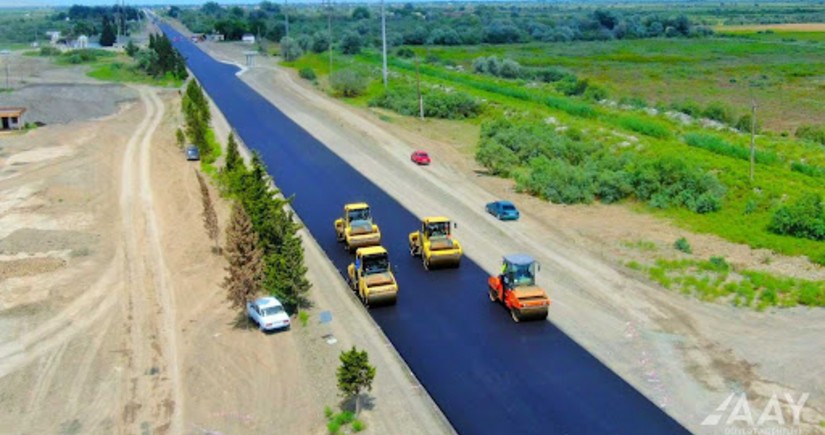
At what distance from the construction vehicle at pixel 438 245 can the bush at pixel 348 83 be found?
62.4 metres

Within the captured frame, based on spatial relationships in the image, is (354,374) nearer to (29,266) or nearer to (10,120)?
(29,266)

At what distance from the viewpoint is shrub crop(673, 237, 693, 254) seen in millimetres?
39125

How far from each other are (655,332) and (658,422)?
6.61 m

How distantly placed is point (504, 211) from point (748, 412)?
71.6 ft

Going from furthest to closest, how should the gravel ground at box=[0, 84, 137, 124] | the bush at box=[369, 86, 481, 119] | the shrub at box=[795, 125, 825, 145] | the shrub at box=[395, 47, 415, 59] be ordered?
the shrub at box=[395, 47, 415, 59] < the gravel ground at box=[0, 84, 137, 124] < the bush at box=[369, 86, 481, 119] < the shrub at box=[795, 125, 825, 145]

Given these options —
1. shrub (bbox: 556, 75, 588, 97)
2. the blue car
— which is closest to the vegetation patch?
the blue car

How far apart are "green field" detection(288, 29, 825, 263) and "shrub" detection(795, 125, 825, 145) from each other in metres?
1.28

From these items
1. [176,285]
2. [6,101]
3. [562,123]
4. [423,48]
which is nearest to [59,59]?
[6,101]

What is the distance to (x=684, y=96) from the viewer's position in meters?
94.7

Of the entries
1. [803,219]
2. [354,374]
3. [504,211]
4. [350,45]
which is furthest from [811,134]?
[350,45]

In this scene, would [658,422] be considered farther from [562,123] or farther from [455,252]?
[562,123]

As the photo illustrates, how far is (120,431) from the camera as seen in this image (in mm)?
23844

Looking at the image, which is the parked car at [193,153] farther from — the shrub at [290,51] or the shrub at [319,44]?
the shrub at [319,44]

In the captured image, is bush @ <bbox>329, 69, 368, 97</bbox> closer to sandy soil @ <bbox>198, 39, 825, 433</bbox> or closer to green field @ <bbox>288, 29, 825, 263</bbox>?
green field @ <bbox>288, 29, 825, 263</bbox>
